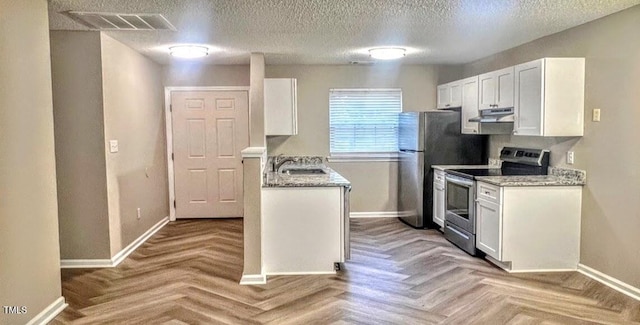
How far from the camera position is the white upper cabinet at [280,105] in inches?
203

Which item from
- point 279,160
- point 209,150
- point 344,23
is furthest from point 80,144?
point 344,23

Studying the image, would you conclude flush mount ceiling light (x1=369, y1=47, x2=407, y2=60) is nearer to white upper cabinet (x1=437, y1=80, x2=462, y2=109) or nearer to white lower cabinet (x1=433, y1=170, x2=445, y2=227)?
white upper cabinet (x1=437, y1=80, x2=462, y2=109)

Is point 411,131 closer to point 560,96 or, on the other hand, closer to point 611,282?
point 560,96

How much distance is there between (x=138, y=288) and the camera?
3781 millimetres

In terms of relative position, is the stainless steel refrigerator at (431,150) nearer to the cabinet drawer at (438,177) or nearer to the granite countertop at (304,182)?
the cabinet drawer at (438,177)

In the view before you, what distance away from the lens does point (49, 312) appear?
3133 millimetres

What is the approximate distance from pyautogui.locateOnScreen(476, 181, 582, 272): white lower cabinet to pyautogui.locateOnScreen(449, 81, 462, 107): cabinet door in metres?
1.89

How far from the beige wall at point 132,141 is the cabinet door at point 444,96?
398cm

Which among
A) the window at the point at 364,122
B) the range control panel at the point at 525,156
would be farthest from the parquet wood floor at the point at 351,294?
the window at the point at 364,122

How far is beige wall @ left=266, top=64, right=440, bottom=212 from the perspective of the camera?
6332 millimetres

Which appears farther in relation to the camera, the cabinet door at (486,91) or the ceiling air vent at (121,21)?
the cabinet door at (486,91)

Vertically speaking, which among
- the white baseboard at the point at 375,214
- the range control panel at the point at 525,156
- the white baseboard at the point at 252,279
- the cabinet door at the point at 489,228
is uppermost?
the range control panel at the point at 525,156

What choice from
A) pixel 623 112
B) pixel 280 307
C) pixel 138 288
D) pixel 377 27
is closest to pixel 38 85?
pixel 138 288

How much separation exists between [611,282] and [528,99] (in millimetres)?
1734
